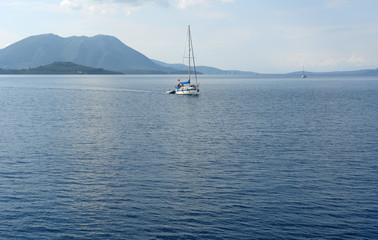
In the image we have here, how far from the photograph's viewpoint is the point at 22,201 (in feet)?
106

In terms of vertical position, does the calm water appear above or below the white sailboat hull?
below

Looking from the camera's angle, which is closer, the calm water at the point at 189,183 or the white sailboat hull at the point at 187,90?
the calm water at the point at 189,183

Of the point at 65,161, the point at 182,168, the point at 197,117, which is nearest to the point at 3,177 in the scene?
the point at 65,161

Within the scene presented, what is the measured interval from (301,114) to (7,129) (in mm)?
64931

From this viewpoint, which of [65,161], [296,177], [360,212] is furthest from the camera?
[65,161]

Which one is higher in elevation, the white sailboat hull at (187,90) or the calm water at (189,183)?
the white sailboat hull at (187,90)

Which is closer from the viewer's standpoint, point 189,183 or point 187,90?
point 189,183

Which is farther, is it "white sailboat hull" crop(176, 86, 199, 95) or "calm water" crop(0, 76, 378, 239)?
"white sailboat hull" crop(176, 86, 199, 95)

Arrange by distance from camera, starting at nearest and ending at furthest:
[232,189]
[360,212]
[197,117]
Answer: [360,212]
[232,189]
[197,117]

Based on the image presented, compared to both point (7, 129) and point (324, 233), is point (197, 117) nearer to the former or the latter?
point (7, 129)

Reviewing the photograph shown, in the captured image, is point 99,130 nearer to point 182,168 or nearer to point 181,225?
point 182,168

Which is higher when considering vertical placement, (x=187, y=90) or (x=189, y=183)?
(x=187, y=90)

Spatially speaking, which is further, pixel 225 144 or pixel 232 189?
pixel 225 144

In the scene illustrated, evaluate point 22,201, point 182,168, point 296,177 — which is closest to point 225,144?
point 182,168
